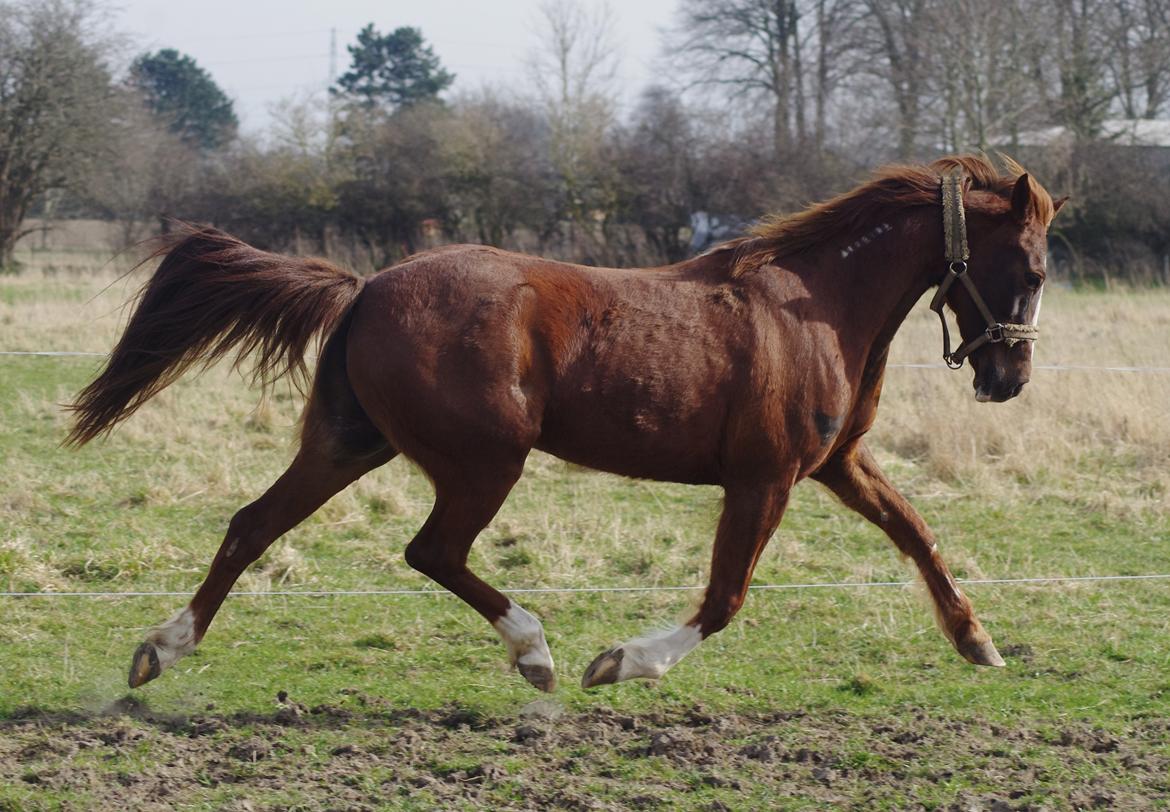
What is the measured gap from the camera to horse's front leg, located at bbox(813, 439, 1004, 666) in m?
5.09

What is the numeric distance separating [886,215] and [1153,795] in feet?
7.56

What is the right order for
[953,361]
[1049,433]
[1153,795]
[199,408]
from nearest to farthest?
[1153,795] → [953,361] → [1049,433] → [199,408]

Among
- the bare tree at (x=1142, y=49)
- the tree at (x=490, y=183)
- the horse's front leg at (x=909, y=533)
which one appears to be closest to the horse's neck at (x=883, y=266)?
the horse's front leg at (x=909, y=533)

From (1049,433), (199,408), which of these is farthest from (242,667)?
(1049,433)

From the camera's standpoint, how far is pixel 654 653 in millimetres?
4496

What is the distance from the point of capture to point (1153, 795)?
390 centimetres

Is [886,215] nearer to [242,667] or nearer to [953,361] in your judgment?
[953,361]

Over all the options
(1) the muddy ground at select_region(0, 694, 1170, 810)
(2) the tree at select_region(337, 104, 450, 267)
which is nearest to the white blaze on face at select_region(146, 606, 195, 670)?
(1) the muddy ground at select_region(0, 694, 1170, 810)

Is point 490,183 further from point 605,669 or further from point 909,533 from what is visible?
point 605,669

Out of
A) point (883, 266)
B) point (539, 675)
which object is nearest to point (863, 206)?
point (883, 266)

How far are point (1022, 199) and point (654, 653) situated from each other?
221cm

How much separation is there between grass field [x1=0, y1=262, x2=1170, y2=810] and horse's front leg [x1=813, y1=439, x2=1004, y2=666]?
6.9 inches

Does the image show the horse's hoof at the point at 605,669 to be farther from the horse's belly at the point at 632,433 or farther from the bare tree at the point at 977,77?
the bare tree at the point at 977,77

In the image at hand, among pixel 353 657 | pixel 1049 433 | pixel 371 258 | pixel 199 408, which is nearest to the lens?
pixel 353 657
